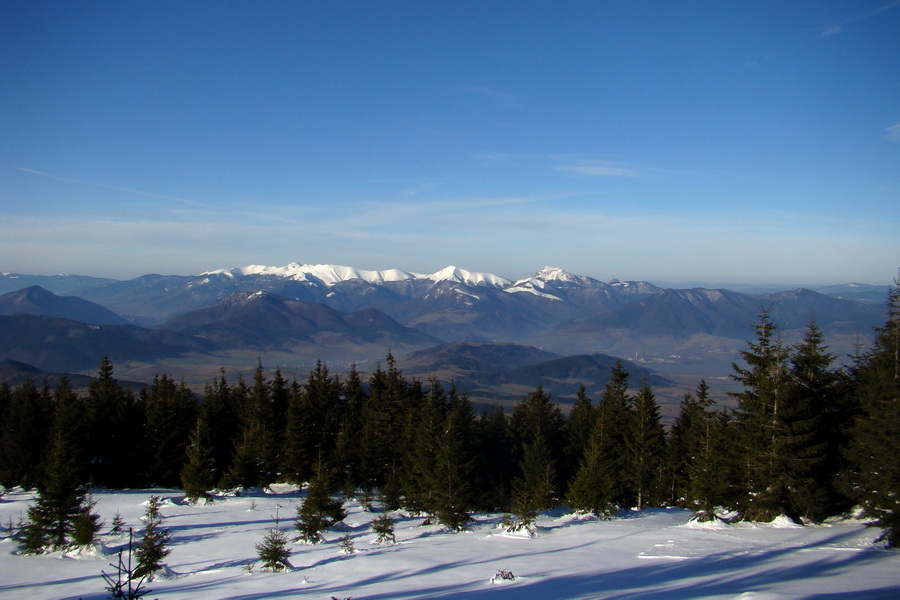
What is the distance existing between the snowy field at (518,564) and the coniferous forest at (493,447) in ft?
5.04

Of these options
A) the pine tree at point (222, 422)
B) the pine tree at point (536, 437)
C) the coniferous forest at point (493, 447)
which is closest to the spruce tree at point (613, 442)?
the coniferous forest at point (493, 447)

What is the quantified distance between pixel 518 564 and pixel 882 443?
48.2 feet

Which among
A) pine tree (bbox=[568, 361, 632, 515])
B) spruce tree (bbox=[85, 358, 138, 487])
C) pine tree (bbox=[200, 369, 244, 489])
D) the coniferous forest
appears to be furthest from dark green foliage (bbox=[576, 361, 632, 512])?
spruce tree (bbox=[85, 358, 138, 487])

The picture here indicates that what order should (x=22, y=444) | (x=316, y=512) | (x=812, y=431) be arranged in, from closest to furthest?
(x=316, y=512)
(x=812, y=431)
(x=22, y=444)

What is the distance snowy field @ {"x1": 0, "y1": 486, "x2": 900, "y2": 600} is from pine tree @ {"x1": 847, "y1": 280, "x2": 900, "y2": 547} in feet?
3.87

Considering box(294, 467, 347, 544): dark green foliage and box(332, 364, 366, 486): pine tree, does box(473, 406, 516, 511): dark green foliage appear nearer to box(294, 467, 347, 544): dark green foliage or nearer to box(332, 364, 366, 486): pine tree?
box(332, 364, 366, 486): pine tree

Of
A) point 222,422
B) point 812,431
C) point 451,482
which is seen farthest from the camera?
point 222,422

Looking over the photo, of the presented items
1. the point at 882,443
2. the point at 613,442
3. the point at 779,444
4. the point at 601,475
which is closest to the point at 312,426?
the point at 613,442

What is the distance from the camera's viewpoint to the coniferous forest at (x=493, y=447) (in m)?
23.9

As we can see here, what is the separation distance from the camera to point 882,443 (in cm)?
2127

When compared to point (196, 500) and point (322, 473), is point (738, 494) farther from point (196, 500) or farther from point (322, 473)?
point (196, 500)

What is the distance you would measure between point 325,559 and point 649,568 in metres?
11.8

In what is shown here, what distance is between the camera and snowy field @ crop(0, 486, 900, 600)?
15680 millimetres

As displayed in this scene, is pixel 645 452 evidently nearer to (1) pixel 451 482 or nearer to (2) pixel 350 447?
(1) pixel 451 482
